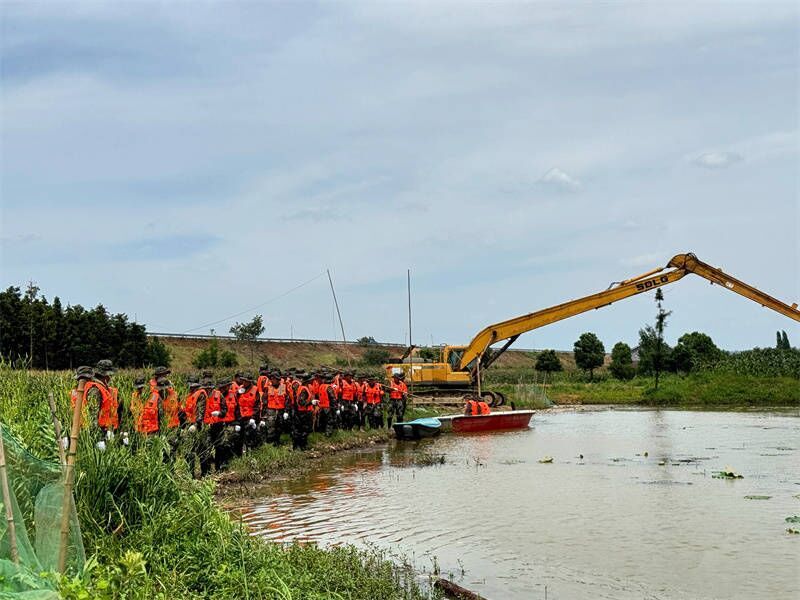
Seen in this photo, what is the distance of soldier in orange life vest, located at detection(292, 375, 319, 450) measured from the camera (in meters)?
19.8

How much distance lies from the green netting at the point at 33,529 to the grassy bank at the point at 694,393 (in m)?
35.0

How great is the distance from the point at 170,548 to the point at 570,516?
801 centimetres

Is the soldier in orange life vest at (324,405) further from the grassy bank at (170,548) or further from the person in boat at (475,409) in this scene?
the grassy bank at (170,548)

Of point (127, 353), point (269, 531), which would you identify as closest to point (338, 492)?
point (269, 531)

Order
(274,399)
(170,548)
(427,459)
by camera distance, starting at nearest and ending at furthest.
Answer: (170,548) → (274,399) → (427,459)

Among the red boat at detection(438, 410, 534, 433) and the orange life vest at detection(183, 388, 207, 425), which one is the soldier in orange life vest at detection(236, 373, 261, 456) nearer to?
the orange life vest at detection(183, 388, 207, 425)

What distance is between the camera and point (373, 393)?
84.9 feet

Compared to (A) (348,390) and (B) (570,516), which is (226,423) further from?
(A) (348,390)

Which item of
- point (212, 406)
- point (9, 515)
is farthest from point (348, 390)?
point (9, 515)

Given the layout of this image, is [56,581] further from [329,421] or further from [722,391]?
[722,391]

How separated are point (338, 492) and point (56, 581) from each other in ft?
33.0

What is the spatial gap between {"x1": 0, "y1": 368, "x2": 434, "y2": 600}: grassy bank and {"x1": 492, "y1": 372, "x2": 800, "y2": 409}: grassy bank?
33040 millimetres

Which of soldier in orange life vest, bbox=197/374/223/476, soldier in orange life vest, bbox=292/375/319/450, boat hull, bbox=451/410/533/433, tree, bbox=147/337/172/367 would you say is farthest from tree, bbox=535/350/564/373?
soldier in orange life vest, bbox=197/374/223/476

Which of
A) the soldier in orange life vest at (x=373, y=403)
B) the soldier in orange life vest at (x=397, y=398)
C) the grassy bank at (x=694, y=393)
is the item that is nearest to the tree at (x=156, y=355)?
the grassy bank at (x=694, y=393)
